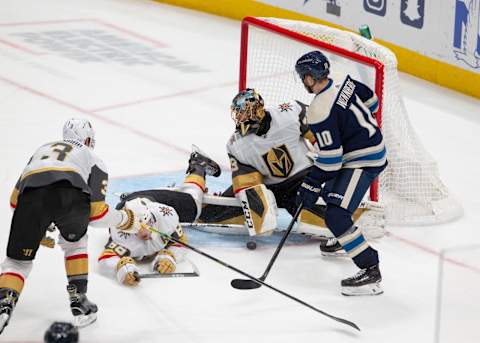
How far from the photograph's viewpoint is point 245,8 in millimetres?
10172

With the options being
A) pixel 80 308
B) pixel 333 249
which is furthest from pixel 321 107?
pixel 80 308

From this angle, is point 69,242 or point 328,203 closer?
point 69,242

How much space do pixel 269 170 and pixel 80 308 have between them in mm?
1417

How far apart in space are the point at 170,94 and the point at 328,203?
3461 millimetres

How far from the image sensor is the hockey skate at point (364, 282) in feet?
16.4

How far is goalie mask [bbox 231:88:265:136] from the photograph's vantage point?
17.9ft

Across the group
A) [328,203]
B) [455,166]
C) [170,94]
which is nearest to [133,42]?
[170,94]

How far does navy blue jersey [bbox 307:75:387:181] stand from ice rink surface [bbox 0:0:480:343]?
0.60 meters

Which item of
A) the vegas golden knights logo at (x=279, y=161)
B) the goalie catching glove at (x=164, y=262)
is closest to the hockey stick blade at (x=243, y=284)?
the goalie catching glove at (x=164, y=262)

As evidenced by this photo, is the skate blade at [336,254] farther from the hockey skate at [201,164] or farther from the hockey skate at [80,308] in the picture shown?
the hockey skate at [80,308]

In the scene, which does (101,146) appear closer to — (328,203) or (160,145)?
(160,145)

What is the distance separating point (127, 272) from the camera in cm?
498

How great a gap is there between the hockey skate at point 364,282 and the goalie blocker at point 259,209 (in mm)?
567

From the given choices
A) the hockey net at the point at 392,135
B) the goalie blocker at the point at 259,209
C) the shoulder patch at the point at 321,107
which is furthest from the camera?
the hockey net at the point at 392,135
